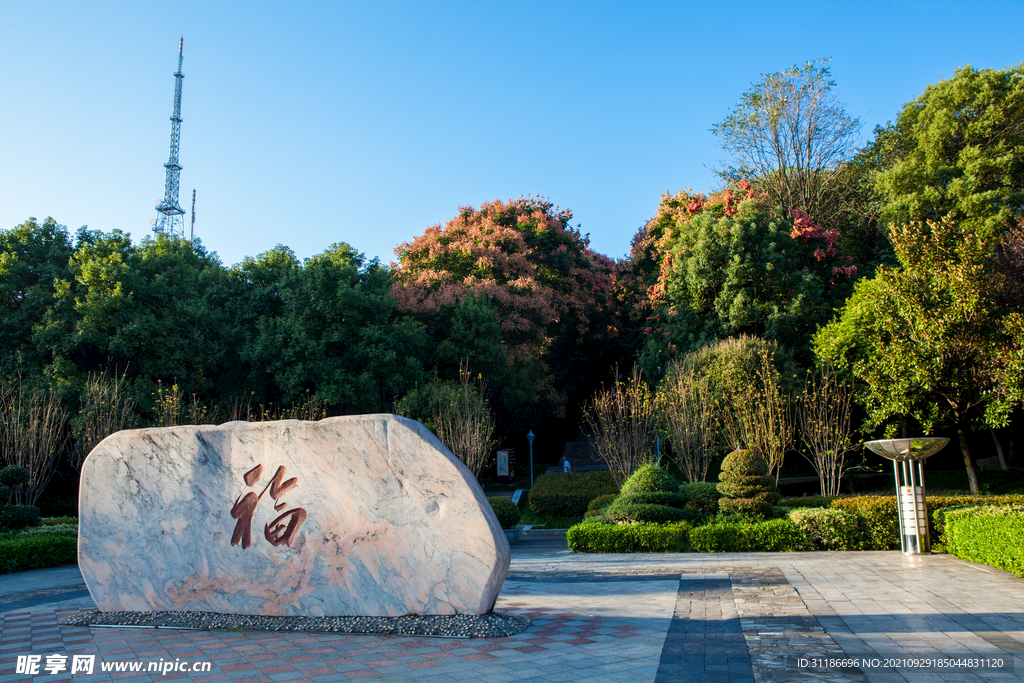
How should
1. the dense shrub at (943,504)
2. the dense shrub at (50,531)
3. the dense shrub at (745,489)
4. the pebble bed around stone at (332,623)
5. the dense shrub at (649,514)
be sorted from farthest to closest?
the dense shrub at (649,514) → the dense shrub at (50,531) → the dense shrub at (745,489) → the dense shrub at (943,504) → the pebble bed around stone at (332,623)

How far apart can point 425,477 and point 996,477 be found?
792 inches

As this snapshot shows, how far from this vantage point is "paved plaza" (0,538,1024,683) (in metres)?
4.99

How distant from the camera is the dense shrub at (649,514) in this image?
43.9ft

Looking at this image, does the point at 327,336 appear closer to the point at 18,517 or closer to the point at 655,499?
the point at 18,517

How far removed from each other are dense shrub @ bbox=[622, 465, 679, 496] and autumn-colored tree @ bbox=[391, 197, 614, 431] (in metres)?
9.79

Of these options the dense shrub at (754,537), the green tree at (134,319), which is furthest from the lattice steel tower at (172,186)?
the dense shrub at (754,537)

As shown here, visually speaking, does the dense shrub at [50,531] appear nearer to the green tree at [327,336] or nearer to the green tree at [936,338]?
the green tree at [327,336]

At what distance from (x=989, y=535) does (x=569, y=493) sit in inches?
452

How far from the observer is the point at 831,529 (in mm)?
Result: 12500

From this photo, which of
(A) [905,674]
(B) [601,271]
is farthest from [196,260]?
(A) [905,674]

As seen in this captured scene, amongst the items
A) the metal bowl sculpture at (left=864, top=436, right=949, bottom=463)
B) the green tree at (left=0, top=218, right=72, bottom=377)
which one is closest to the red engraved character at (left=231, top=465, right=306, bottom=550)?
the metal bowl sculpture at (left=864, top=436, right=949, bottom=463)

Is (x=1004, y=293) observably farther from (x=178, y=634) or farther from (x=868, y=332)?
(x=178, y=634)

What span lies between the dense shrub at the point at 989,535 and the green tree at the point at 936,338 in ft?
20.0

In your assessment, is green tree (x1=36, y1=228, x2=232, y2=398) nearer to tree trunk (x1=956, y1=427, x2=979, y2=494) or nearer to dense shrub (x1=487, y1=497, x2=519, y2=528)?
dense shrub (x1=487, y1=497, x2=519, y2=528)
